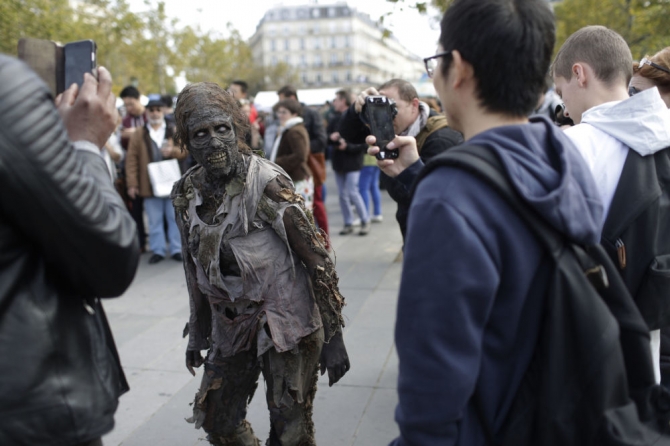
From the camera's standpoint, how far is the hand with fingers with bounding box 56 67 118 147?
1423 mm

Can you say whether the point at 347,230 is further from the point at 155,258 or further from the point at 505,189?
the point at 505,189

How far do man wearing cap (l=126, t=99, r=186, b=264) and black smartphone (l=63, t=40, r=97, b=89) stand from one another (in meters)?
6.36

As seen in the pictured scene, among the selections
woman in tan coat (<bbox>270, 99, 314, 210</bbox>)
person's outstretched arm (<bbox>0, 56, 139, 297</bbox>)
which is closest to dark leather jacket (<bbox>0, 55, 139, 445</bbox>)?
person's outstretched arm (<bbox>0, 56, 139, 297</bbox>)

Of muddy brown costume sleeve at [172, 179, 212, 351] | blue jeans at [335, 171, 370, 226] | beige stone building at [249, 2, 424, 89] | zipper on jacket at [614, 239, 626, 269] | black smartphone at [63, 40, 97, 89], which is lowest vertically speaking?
blue jeans at [335, 171, 370, 226]

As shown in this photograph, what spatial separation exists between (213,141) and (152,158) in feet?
18.7

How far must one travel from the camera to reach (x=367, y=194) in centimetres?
956

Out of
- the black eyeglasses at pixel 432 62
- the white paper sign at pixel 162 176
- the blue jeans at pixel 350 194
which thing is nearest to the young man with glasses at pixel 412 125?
the black eyeglasses at pixel 432 62

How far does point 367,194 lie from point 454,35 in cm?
822

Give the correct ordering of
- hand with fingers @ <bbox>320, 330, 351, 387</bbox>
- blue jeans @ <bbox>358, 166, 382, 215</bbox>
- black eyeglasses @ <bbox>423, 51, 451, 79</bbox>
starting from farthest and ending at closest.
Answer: blue jeans @ <bbox>358, 166, 382, 215</bbox>, hand with fingers @ <bbox>320, 330, 351, 387</bbox>, black eyeglasses @ <bbox>423, 51, 451, 79</bbox>

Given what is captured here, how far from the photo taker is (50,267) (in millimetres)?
1338

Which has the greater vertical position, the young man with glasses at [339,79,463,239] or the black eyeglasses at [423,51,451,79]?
the black eyeglasses at [423,51,451,79]

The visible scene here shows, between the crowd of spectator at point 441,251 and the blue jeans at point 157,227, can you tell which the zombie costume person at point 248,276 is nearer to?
the crowd of spectator at point 441,251

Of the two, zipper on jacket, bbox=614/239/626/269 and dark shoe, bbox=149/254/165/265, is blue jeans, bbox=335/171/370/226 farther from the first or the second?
zipper on jacket, bbox=614/239/626/269

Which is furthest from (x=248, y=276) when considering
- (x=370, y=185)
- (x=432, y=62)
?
(x=370, y=185)
